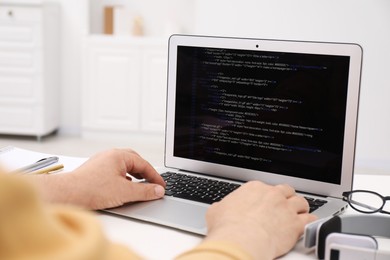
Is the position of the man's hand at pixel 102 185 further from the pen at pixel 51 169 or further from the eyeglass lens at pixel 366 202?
the eyeglass lens at pixel 366 202

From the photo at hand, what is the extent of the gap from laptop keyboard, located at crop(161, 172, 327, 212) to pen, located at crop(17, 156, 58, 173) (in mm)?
236

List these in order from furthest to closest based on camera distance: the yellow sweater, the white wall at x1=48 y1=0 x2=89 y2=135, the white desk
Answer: the white wall at x1=48 y1=0 x2=89 y2=135 < the white desk < the yellow sweater

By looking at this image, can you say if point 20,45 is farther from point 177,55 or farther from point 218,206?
point 218,206

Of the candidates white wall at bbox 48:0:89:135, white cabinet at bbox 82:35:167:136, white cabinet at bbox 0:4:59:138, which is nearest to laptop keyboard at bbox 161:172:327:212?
white cabinet at bbox 82:35:167:136

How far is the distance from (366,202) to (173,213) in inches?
15.8

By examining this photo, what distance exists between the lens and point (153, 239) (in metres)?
0.82

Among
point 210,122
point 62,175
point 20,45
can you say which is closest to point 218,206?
point 62,175

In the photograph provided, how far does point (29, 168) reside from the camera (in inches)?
41.4

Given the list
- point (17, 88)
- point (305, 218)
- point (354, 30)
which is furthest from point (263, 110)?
point (17, 88)

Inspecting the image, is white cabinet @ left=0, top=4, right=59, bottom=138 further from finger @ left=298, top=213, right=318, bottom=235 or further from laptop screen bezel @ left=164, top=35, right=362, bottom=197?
finger @ left=298, top=213, right=318, bottom=235

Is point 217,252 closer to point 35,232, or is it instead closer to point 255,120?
point 35,232

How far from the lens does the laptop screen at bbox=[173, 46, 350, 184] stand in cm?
99

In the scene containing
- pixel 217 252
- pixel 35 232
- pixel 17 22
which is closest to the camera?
pixel 35 232

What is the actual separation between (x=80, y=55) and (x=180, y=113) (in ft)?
11.2
